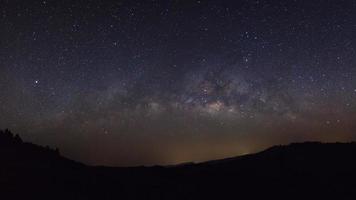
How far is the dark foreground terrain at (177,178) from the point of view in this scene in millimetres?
44281

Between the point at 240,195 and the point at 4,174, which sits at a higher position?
the point at 4,174

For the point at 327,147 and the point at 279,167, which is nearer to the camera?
the point at 279,167

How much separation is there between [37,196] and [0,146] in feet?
54.1

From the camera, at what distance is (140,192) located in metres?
48.4

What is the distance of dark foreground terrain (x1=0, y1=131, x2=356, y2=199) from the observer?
44281mm

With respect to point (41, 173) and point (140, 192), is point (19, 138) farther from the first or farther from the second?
point (140, 192)

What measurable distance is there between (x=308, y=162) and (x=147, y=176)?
31719mm

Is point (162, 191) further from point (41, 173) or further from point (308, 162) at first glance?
point (308, 162)

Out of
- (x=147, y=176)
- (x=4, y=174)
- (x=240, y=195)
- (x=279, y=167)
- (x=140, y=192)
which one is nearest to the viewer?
(x=4, y=174)

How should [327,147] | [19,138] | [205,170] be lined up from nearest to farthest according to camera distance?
[19,138] < [205,170] < [327,147]

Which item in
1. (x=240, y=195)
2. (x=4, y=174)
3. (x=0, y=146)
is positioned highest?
(x=0, y=146)

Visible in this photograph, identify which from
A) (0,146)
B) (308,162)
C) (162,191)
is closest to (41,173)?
(0,146)

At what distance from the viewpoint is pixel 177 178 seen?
5653 centimetres

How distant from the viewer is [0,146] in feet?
177
